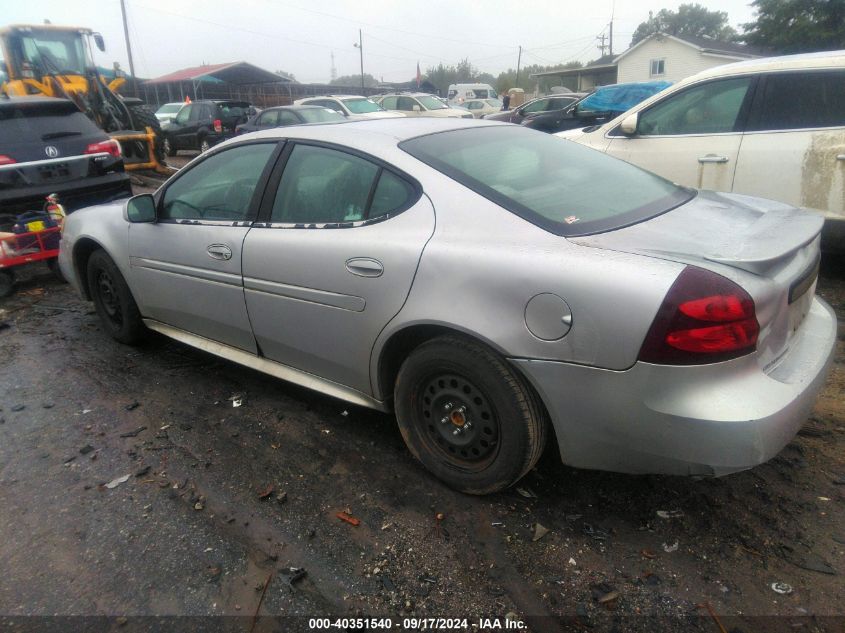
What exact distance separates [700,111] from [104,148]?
21.0 feet

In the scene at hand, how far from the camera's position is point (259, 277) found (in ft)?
9.89

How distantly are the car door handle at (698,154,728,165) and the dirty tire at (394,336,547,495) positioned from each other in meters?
3.56

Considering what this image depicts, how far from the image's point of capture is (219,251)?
127 inches

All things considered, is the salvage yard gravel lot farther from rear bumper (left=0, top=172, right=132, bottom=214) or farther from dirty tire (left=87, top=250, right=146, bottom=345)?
rear bumper (left=0, top=172, right=132, bottom=214)

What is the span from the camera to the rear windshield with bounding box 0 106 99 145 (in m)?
6.32

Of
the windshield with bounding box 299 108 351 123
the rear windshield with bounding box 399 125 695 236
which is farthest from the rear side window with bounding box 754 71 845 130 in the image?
the windshield with bounding box 299 108 351 123

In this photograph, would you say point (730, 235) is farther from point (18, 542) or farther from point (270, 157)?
point (18, 542)

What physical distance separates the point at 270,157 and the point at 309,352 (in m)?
1.08

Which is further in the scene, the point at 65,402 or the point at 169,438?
the point at 65,402

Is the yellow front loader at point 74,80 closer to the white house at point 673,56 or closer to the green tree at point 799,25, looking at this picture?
the white house at point 673,56

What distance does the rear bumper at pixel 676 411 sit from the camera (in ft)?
6.35

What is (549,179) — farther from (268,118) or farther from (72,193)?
(268,118)

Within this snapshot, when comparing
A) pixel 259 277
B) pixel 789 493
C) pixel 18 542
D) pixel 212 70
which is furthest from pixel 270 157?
pixel 212 70

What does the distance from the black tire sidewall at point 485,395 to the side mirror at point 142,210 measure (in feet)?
6.72
